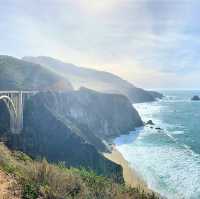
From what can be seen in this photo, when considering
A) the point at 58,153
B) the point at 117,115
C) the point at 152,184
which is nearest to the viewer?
the point at 152,184

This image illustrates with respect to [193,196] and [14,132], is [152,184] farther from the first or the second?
[14,132]

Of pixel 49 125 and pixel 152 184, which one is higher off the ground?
pixel 49 125

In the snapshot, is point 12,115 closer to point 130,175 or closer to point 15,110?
point 15,110

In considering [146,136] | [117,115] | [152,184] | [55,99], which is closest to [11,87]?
[55,99]

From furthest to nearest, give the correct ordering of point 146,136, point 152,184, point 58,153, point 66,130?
point 146,136, point 66,130, point 58,153, point 152,184

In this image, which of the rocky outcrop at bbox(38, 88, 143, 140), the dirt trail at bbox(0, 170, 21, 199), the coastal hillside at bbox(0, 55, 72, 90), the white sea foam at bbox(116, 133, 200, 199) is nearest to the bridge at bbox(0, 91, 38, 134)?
the rocky outcrop at bbox(38, 88, 143, 140)

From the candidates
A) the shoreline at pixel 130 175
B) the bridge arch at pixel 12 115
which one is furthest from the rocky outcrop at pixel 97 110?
the shoreline at pixel 130 175

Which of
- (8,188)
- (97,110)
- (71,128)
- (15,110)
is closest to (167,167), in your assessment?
(71,128)
